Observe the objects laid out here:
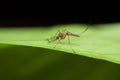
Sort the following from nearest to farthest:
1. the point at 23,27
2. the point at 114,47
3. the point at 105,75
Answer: the point at 105,75
the point at 114,47
the point at 23,27

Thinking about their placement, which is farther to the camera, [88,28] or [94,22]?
[94,22]

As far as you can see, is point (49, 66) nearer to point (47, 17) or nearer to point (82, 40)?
point (82, 40)

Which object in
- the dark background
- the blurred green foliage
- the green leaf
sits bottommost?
the blurred green foliage

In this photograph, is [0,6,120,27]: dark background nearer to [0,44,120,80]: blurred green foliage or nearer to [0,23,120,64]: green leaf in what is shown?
[0,23,120,64]: green leaf

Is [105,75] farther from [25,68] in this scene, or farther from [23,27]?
[23,27]

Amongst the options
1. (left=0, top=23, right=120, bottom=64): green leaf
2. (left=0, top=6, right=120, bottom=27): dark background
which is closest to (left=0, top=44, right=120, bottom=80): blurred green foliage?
(left=0, top=23, right=120, bottom=64): green leaf

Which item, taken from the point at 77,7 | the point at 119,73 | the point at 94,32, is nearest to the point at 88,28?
the point at 94,32

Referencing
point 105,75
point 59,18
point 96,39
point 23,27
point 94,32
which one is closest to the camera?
point 105,75
